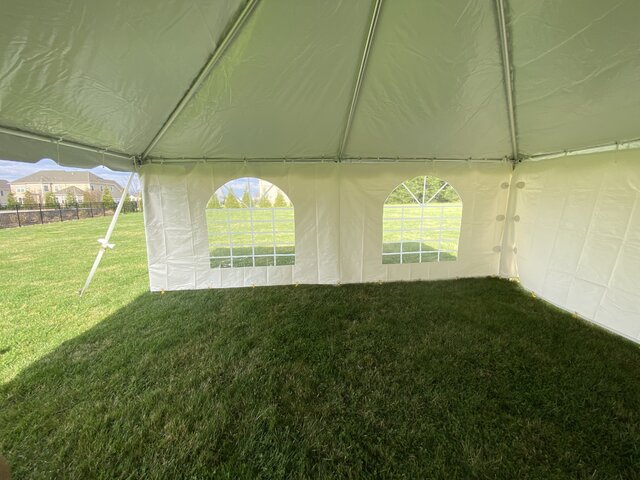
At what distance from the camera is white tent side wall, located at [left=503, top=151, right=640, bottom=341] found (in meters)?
2.45

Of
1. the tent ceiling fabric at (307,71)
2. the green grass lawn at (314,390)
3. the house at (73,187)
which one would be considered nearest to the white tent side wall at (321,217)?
the green grass lawn at (314,390)

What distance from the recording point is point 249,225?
3.80 meters

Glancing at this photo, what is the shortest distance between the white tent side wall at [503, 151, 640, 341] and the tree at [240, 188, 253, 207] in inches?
161

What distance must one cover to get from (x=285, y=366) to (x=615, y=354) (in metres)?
2.92

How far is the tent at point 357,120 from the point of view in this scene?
1.29 metres

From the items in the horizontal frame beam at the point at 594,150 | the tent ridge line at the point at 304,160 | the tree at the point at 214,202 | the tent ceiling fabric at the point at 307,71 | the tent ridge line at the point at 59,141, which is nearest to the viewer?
the tent ceiling fabric at the point at 307,71

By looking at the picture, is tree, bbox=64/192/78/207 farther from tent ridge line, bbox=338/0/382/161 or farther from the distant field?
tent ridge line, bbox=338/0/382/161

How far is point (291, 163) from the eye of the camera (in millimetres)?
3516

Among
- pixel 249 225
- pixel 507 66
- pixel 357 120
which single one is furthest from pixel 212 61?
pixel 249 225

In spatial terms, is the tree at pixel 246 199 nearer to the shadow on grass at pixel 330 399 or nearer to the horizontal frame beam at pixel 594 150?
the shadow on grass at pixel 330 399

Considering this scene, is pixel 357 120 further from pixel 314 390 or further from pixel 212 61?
pixel 314 390

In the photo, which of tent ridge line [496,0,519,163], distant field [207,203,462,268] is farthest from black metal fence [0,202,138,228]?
tent ridge line [496,0,519,163]

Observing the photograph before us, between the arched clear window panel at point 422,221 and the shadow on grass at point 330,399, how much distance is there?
4.55ft

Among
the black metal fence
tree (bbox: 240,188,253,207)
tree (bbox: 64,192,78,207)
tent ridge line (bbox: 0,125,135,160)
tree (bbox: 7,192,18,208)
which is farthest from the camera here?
tree (bbox: 64,192,78,207)
